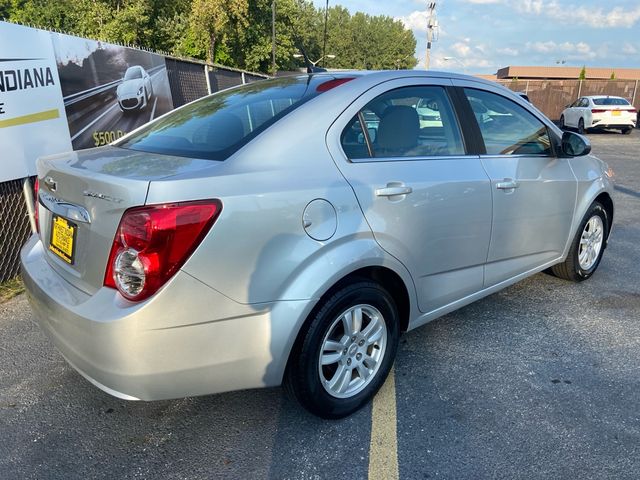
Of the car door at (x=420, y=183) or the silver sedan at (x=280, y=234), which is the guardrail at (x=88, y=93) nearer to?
the silver sedan at (x=280, y=234)

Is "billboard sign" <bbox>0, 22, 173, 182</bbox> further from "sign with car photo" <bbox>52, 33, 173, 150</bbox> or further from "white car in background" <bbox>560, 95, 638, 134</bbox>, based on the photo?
"white car in background" <bbox>560, 95, 638, 134</bbox>

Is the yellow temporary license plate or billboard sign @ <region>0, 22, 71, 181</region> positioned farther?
billboard sign @ <region>0, 22, 71, 181</region>

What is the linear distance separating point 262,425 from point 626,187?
928 cm

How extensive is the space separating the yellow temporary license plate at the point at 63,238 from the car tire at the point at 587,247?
11.9 ft

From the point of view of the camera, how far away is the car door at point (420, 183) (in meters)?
2.51

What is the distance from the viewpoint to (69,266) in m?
2.28

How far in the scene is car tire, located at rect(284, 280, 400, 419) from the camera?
2336 millimetres

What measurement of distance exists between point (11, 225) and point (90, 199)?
3.06 meters

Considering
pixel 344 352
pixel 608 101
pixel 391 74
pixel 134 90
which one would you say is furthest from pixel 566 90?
pixel 344 352

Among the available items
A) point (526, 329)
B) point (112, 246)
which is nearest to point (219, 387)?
point (112, 246)

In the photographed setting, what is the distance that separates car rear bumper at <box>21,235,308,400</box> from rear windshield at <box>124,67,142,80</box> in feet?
14.6

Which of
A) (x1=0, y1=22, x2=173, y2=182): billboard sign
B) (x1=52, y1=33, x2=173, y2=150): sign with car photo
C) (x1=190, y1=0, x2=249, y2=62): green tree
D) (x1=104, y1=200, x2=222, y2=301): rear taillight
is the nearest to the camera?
(x1=104, y1=200, x2=222, y2=301): rear taillight

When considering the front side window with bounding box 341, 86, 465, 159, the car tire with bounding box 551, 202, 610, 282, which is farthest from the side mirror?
the front side window with bounding box 341, 86, 465, 159

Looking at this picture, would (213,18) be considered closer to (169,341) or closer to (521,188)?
(521,188)
